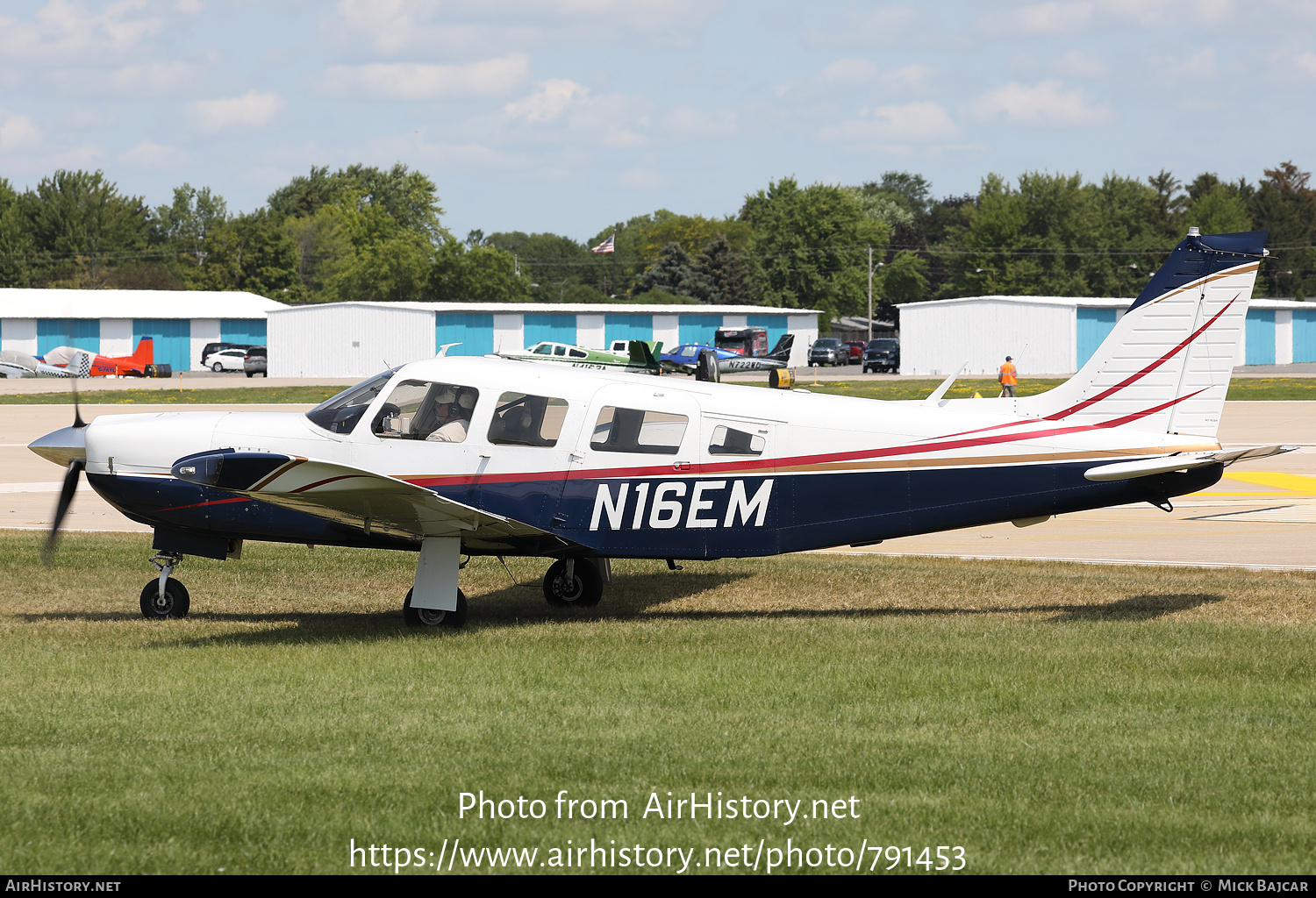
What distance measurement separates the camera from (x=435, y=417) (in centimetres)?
1098

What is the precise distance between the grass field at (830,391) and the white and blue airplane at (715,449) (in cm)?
3489

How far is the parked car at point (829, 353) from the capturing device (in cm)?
8281

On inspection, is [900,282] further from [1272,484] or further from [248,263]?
[1272,484]

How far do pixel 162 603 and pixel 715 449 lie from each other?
5324mm

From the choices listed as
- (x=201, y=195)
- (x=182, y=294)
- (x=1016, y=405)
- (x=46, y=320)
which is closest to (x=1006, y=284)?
(x=182, y=294)

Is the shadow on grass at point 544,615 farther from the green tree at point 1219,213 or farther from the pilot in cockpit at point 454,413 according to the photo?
the green tree at point 1219,213

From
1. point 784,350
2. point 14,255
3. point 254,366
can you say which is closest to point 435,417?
point 784,350

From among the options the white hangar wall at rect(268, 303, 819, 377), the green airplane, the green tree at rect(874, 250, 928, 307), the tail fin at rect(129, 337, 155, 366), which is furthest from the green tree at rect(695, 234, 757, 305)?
the green airplane

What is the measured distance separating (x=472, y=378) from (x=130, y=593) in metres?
4.82

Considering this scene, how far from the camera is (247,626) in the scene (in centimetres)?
1153

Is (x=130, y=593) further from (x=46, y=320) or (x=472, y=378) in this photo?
(x=46, y=320)

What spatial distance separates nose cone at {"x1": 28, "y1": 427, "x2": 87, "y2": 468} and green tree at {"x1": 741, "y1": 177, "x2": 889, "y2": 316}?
116 meters

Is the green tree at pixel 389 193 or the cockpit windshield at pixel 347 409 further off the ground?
the green tree at pixel 389 193

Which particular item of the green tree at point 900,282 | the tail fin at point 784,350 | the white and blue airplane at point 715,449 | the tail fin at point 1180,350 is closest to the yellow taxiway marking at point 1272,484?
the tail fin at point 1180,350
